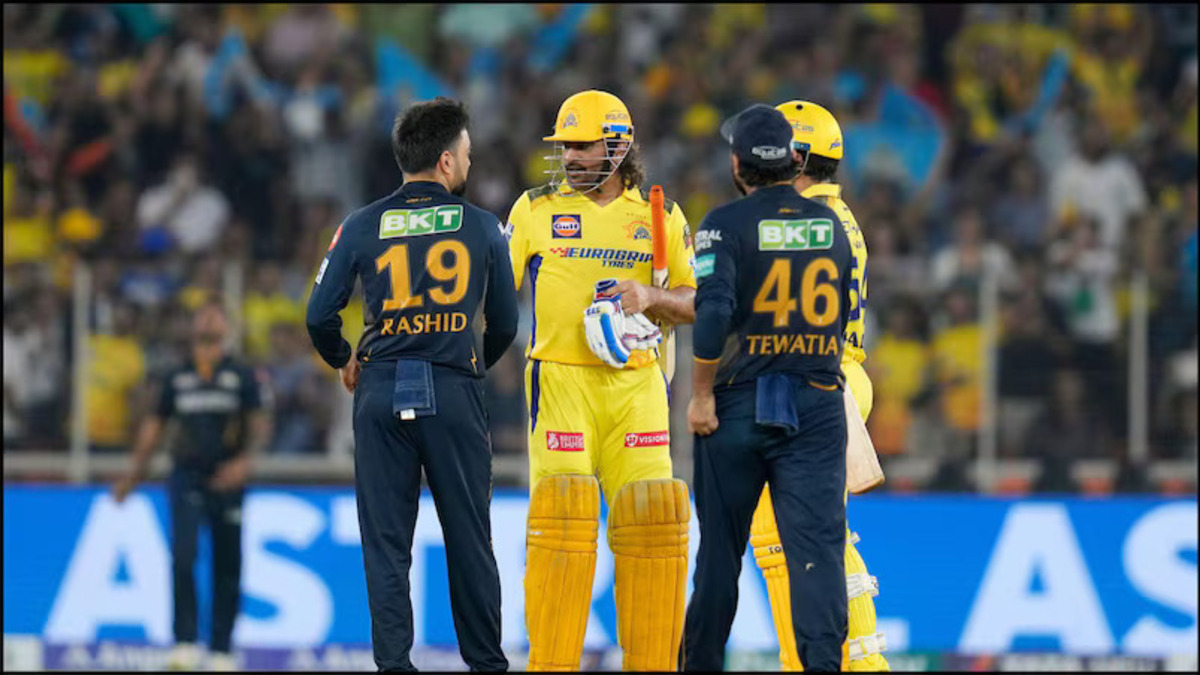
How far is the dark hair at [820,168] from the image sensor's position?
8.53 meters

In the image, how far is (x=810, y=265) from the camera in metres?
7.62

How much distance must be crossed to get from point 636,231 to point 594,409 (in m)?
0.83

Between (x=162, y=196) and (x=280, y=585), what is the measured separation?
4.85 meters

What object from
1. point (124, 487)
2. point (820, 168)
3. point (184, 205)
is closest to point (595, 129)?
point (820, 168)

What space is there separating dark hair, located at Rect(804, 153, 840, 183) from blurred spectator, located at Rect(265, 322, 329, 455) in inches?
251

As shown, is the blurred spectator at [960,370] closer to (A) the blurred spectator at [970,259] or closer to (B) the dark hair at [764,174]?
(A) the blurred spectator at [970,259]

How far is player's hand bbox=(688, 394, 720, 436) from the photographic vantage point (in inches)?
298

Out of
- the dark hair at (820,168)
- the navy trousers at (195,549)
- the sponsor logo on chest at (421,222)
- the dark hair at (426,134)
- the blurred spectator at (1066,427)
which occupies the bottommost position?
the navy trousers at (195,549)

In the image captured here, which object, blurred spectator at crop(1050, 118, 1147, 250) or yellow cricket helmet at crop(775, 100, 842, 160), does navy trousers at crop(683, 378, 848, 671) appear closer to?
yellow cricket helmet at crop(775, 100, 842, 160)

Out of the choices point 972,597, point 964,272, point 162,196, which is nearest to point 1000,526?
point 972,597

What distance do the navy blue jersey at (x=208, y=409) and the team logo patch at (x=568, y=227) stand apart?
5.68 m

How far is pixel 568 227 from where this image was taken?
27.7 feet

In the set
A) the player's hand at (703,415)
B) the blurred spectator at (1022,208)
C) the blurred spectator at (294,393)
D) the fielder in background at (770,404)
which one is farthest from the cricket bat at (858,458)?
the blurred spectator at (1022,208)

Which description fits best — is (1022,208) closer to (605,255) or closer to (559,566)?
(605,255)
